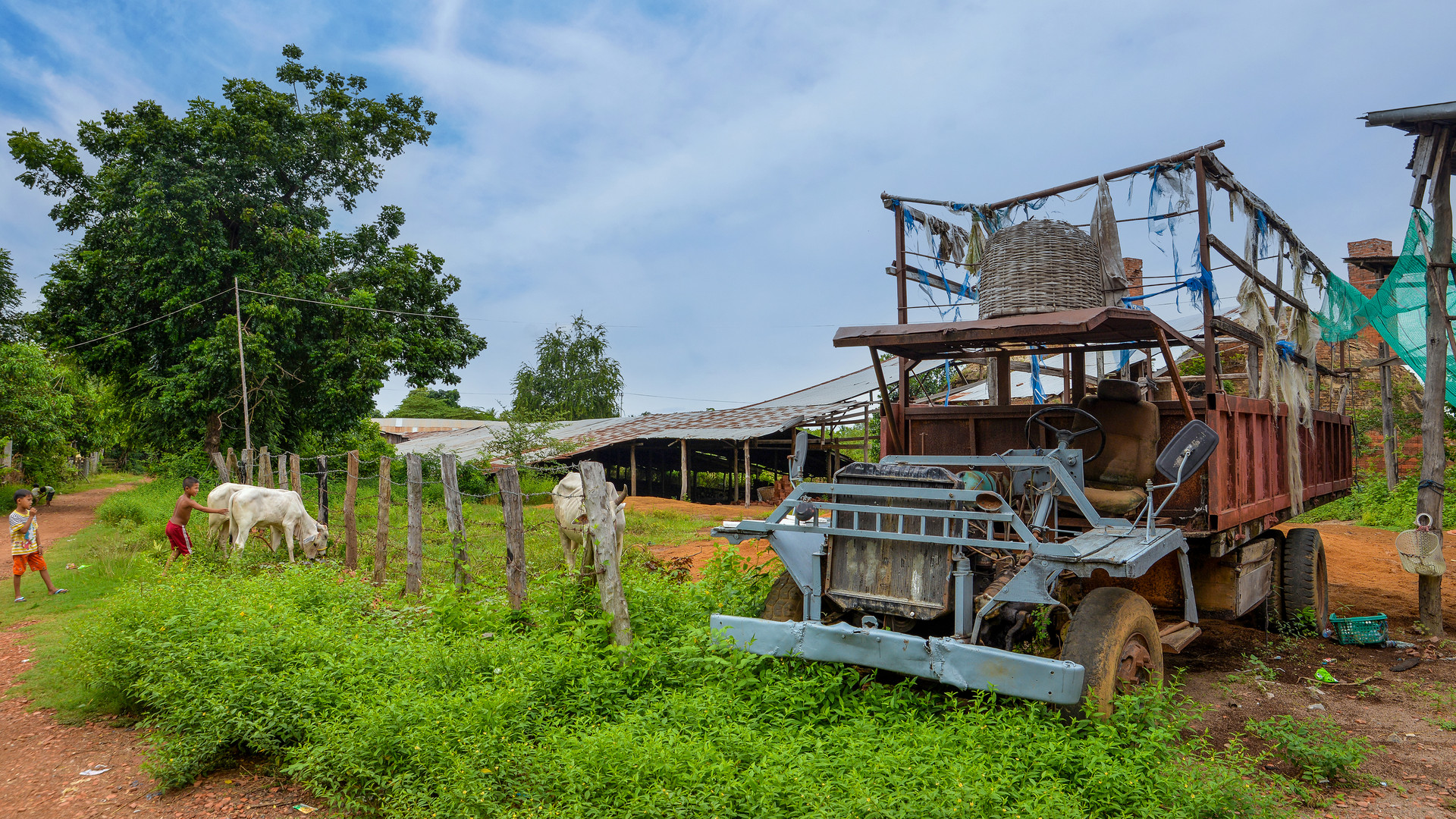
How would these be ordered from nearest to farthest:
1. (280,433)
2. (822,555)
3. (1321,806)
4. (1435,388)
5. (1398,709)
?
(1321,806) → (822,555) → (1398,709) → (1435,388) → (280,433)

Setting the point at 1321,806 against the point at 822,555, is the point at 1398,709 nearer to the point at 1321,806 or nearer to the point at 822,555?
the point at 1321,806

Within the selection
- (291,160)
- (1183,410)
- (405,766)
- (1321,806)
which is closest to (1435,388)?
(1183,410)

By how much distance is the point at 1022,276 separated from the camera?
251 inches

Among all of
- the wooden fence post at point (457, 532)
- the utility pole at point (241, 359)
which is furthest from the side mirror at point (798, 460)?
the utility pole at point (241, 359)

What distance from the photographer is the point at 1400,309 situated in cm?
899

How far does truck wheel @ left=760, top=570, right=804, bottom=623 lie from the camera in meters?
5.20

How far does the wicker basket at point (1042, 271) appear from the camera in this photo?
6.32 meters

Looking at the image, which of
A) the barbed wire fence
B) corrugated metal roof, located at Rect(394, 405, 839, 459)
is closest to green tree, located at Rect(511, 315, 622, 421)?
corrugated metal roof, located at Rect(394, 405, 839, 459)

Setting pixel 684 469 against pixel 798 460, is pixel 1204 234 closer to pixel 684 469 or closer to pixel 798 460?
pixel 798 460

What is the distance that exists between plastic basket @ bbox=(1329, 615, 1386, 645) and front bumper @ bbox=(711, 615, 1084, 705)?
5.16 metres

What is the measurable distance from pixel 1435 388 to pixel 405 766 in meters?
9.46

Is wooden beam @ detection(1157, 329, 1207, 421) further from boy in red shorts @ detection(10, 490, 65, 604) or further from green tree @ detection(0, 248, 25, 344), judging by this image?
green tree @ detection(0, 248, 25, 344)

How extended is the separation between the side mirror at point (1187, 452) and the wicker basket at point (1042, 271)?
1.79 m

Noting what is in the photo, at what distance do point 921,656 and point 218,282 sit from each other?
23.2 m
